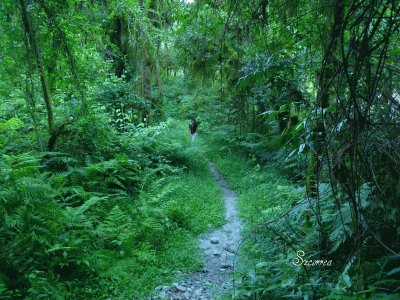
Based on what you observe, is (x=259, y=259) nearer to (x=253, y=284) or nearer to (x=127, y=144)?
(x=253, y=284)

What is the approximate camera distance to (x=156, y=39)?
8438 mm

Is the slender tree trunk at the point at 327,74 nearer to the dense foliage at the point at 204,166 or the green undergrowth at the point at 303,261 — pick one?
the dense foliage at the point at 204,166

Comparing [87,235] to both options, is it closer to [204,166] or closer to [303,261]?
[303,261]

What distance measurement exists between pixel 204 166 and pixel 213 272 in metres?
6.41

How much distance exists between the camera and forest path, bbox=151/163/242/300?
4035 millimetres

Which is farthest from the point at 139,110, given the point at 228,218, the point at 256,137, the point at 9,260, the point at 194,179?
the point at 9,260

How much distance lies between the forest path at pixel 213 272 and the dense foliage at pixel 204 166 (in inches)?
8.7

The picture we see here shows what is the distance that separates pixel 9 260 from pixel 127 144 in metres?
5.13

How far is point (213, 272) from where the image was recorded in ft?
15.5

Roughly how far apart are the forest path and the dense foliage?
222 millimetres

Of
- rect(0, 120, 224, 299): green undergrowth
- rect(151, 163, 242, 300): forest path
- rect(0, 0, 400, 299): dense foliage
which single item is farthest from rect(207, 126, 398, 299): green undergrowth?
rect(0, 120, 224, 299): green undergrowth

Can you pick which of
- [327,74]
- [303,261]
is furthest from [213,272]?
[327,74]

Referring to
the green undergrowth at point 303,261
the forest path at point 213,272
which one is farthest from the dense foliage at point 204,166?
the forest path at point 213,272

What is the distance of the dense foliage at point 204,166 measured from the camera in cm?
225
